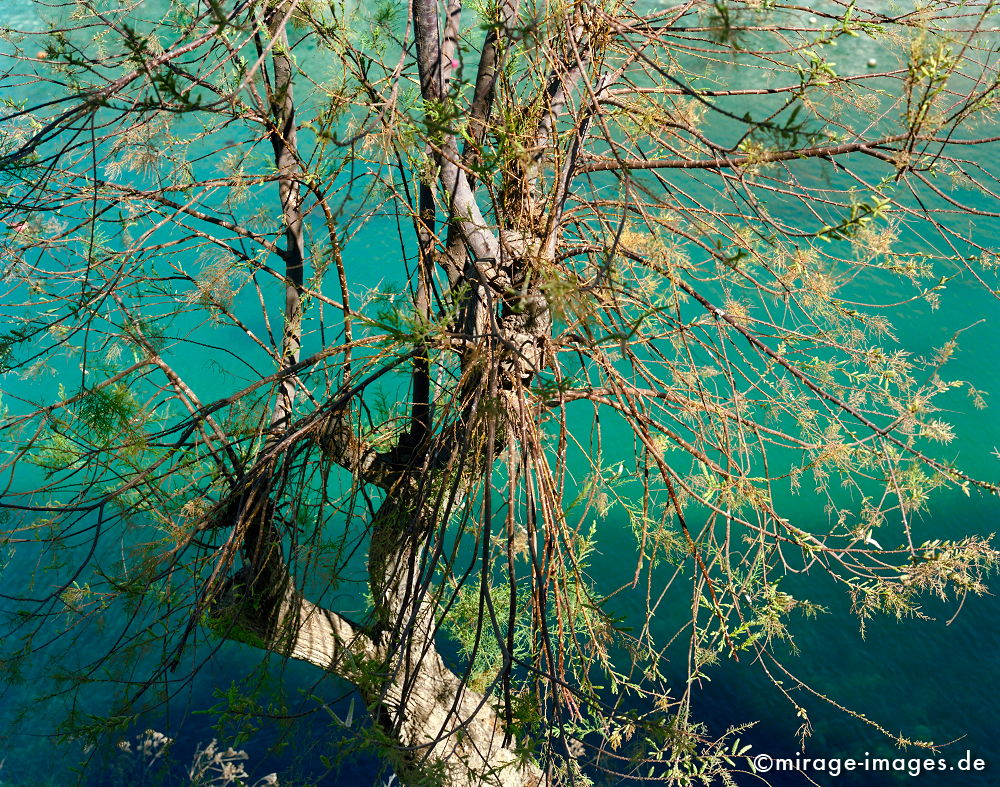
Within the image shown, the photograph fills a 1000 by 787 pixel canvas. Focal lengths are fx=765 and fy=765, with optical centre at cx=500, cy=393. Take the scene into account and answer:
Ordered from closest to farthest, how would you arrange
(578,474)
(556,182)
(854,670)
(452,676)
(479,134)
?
(556,182), (479,134), (452,676), (854,670), (578,474)

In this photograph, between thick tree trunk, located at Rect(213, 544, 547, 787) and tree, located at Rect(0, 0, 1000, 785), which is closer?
tree, located at Rect(0, 0, 1000, 785)

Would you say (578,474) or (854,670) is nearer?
(854,670)

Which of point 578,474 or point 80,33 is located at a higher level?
point 80,33

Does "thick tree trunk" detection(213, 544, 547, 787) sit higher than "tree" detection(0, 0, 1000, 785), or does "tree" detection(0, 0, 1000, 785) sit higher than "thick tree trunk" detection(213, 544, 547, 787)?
"tree" detection(0, 0, 1000, 785)

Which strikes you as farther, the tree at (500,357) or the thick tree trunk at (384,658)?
the thick tree trunk at (384,658)

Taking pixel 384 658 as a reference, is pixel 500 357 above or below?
above

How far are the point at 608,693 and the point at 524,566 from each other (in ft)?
3.24

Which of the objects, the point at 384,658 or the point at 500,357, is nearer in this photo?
the point at 500,357

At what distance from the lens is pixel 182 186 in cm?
258

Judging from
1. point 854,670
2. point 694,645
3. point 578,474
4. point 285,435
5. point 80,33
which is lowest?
point 694,645

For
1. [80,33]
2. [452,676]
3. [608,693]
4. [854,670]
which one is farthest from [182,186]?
[80,33]

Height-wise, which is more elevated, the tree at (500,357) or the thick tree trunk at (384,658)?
the tree at (500,357)

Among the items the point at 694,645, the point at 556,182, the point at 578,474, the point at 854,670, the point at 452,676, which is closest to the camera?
the point at 556,182

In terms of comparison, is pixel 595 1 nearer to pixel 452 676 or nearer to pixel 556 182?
pixel 556 182
